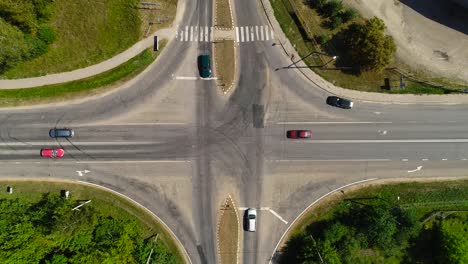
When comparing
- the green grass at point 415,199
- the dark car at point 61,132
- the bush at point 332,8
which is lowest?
the green grass at point 415,199

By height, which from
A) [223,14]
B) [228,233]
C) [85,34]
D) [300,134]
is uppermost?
[223,14]

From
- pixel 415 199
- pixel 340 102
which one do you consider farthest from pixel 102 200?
pixel 415 199

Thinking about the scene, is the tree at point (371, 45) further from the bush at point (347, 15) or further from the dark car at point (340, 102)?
the dark car at point (340, 102)

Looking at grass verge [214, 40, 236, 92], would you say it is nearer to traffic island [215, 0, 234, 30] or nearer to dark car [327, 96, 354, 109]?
traffic island [215, 0, 234, 30]

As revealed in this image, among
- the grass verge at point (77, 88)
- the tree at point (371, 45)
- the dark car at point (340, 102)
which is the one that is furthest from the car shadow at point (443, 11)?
the grass verge at point (77, 88)

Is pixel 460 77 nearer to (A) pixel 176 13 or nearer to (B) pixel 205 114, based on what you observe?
(B) pixel 205 114

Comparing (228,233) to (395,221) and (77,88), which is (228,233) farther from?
(77,88)
